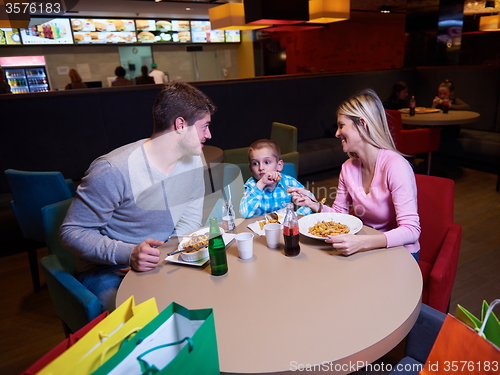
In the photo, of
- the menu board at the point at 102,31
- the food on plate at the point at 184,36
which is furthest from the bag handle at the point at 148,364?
the food on plate at the point at 184,36

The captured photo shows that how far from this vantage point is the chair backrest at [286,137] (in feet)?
11.2

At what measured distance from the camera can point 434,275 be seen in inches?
56.6

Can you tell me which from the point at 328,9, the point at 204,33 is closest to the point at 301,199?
the point at 328,9

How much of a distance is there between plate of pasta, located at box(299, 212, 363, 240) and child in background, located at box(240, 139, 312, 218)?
1.43ft

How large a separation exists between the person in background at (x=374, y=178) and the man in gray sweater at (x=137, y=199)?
59 cm

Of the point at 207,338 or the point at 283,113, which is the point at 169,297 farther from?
the point at 283,113

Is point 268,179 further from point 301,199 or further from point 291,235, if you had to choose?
point 291,235

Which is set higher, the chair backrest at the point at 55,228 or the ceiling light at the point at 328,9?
the ceiling light at the point at 328,9

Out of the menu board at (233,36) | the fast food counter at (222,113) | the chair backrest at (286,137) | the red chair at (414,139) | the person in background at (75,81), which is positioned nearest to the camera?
the chair backrest at (286,137)

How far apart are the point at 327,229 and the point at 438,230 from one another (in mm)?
633

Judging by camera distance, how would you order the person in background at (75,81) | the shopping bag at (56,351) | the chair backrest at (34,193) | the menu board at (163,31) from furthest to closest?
the menu board at (163,31) < the person in background at (75,81) < the chair backrest at (34,193) < the shopping bag at (56,351)

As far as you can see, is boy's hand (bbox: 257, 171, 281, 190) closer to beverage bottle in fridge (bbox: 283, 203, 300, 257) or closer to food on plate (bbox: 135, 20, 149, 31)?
beverage bottle in fridge (bbox: 283, 203, 300, 257)

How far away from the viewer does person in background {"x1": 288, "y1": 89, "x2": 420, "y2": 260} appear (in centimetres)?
155

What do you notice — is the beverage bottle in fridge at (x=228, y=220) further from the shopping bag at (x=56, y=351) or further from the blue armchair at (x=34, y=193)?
the blue armchair at (x=34, y=193)
